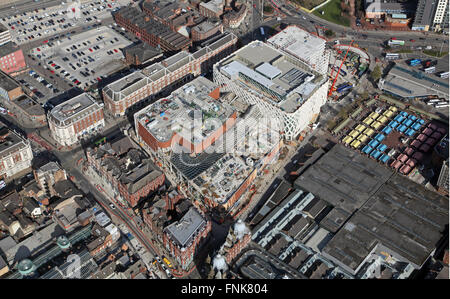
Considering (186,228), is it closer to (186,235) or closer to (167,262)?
(186,235)

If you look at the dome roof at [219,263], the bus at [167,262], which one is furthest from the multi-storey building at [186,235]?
the dome roof at [219,263]

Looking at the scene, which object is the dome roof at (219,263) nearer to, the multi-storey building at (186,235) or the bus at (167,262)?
the multi-storey building at (186,235)

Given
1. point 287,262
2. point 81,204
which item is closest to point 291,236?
point 287,262

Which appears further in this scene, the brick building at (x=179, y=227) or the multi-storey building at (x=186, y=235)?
the brick building at (x=179, y=227)

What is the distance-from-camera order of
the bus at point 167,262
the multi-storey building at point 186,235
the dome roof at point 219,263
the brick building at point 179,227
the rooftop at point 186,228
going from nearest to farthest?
the dome roof at point 219,263 → the multi-storey building at point 186,235 → the rooftop at point 186,228 → the brick building at point 179,227 → the bus at point 167,262

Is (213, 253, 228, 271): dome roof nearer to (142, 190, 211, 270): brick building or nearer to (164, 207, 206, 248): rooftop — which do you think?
(142, 190, 211, 270): brick building

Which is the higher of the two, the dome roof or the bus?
the dome roof

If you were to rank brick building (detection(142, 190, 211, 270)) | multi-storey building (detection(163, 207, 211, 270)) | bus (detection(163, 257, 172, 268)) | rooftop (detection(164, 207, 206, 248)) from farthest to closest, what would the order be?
bus (detection(163, 257, 172, 268)) < brick building (detection(142, 190, 211, 270)) < rooftop (detection(164, 207, 206, 248)) < multi-storey building (detection(163, 207, 211, 270))

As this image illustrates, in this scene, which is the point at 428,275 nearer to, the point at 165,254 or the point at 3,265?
the point at 165,254

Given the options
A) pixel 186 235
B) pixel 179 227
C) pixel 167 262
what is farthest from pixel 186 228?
pixel 167 262

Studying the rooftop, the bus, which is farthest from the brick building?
the bus
